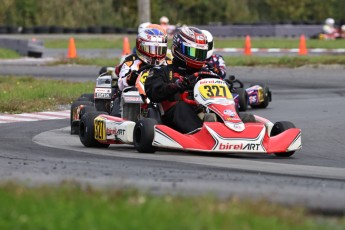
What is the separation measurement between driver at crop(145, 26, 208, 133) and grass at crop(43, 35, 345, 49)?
24.0 m

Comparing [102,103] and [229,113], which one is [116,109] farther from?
[229,113]

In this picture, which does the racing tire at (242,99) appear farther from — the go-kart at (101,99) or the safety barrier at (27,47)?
the safety barrier at (27,47)

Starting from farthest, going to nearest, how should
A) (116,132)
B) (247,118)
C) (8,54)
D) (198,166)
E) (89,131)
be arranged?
(8,54)
(89,131)
(116,132)
(247,118)
(198,166)

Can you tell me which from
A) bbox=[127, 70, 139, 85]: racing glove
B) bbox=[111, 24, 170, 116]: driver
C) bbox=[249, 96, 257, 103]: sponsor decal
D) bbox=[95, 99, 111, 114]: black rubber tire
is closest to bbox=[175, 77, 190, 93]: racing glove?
bbox=[127, 70, 139, 85]: racing glove

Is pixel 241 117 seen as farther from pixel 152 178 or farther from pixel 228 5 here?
pixel 228 5

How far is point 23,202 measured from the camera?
5.59 m

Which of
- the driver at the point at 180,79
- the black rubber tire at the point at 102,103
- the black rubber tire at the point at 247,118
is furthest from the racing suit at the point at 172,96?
the black rubber tire at the point at 102,103

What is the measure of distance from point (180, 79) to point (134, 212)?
5046mm

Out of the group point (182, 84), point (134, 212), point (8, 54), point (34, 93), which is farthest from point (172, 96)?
point (8, 54)

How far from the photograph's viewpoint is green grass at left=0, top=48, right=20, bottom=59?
2992cm

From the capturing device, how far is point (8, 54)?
99.6 feet

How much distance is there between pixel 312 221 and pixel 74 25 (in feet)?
153

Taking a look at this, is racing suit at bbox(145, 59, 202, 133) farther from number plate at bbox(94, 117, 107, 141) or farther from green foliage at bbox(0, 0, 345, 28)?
green foliage at bbox(0, 0, 345, 28)

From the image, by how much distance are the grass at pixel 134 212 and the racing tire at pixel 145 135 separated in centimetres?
363
